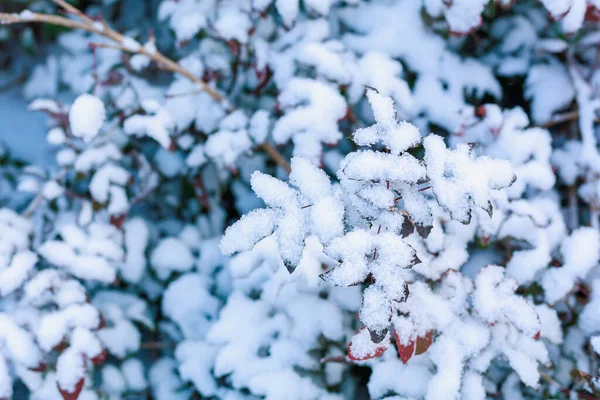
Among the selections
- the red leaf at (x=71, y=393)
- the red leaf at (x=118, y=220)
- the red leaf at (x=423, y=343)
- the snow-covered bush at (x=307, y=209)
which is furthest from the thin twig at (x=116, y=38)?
the red leaf at (x=71, y=393)

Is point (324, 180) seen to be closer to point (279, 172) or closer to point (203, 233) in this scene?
point (279, 172)

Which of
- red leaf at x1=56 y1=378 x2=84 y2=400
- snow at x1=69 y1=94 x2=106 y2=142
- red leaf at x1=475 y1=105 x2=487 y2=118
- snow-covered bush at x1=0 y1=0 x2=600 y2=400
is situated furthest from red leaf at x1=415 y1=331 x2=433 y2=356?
snow at x1=69 y1=94 x2=106 y2=142

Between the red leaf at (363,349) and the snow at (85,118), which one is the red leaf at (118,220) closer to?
the snow at (85,118)

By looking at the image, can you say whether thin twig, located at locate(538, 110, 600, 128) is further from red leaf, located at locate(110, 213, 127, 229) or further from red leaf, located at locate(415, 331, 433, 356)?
red leaf, located at locate(110, 213, 127, 229)

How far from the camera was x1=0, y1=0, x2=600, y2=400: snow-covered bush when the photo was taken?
996 mm

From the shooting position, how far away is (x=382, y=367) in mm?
1103

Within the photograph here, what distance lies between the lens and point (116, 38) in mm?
1237

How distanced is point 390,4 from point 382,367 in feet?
3.36

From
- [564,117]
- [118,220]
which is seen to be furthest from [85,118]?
[564,117]

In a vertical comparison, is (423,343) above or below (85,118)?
below

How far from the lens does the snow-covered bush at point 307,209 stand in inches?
39.2

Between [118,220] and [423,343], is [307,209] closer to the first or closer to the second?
[423,343]

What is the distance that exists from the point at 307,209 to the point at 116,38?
2.39 ft

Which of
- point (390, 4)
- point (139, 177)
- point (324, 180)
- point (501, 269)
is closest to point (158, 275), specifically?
point (139, 177)
